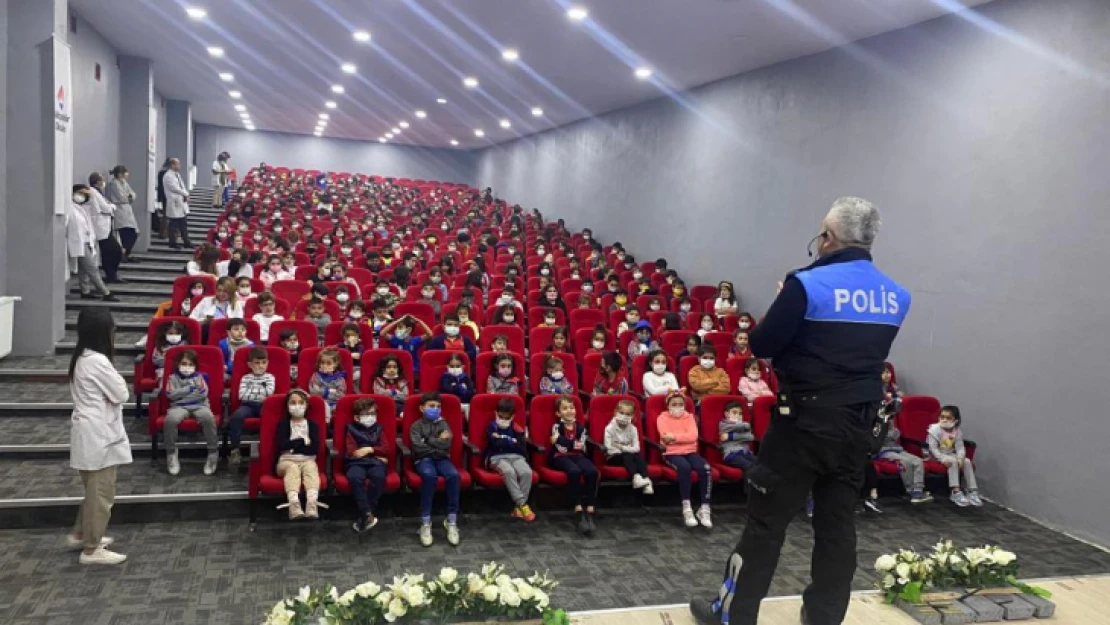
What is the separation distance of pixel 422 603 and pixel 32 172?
20.5ft

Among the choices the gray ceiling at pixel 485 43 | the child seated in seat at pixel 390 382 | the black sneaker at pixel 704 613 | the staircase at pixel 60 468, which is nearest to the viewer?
the black sneaker at pixel 704 613

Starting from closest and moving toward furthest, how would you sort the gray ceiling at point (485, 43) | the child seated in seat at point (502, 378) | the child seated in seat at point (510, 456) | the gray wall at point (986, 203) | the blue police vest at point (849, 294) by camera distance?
the blue police vest at point (849, 294)
the child seated in seat at point (510, 456)
the gray wall at point (986, 203)
the child seated in seat at point (502, 378)
the gray ceiling at point (485, 43)

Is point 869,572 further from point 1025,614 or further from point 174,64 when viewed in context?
point 174,64

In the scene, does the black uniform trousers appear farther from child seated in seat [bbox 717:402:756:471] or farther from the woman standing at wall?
the woman standing at wall

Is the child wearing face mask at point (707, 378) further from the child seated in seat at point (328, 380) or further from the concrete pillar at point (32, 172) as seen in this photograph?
the concrete pillar at point (32, 172)

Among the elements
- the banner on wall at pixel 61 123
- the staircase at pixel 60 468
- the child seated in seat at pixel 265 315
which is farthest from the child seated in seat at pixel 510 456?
the banner on wall at pixel 61 123

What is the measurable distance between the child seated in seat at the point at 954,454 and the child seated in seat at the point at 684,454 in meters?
1.88

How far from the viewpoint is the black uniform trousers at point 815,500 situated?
8.04ft

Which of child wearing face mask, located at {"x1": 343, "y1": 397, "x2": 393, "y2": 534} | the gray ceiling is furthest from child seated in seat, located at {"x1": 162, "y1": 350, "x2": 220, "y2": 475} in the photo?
the gray ceiling

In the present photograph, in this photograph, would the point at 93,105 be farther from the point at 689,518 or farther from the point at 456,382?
the point at 689,518

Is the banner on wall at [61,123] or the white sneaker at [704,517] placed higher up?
the banner on wall at [61,123]

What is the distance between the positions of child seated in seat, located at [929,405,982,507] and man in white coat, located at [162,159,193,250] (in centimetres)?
1076

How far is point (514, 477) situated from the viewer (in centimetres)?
485

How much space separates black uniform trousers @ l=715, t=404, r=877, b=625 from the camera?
2.45 metres
